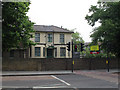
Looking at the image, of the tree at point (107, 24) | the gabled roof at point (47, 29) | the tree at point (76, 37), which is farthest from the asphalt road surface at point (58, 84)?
the tree at point (76, 37)

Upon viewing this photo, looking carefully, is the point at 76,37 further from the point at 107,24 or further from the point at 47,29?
the point at 107,24

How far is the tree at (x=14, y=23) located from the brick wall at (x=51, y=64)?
3.25 metres

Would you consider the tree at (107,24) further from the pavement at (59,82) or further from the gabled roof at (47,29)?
the gabled roof at (47,29)

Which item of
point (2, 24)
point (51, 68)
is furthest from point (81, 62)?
point (2, 24)

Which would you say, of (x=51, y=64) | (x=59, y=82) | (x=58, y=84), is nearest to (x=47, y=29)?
(x=51, y=64)

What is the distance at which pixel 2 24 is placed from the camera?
22328 millimetres

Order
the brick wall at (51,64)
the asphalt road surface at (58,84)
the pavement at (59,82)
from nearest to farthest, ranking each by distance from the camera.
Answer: the asphalt road surface at (58,84)
the pavement at (59,82)
the brick wall at (51,64)

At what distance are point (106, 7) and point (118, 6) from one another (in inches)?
136

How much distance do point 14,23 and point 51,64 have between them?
837 cm

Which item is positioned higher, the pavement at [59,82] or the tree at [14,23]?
the tree at [14,23]

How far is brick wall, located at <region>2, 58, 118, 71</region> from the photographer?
2478 centimetres

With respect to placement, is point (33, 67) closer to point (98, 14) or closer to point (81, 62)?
point (81, 62)

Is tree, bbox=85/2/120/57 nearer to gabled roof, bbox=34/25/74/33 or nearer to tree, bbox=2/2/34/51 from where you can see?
gabled roof, bbox=34/25/74/33

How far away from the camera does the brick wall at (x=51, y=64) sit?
24781 millimetres
